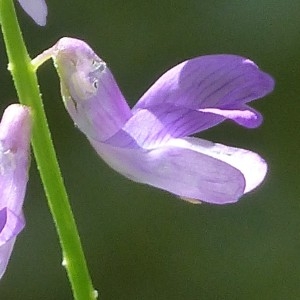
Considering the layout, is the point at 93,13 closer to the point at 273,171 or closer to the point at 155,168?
the point at 273,171

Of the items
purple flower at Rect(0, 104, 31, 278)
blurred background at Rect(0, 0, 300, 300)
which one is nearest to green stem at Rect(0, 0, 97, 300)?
purple flower at Rect(0, 104, 31, 278)

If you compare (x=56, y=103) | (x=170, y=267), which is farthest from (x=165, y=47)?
(x=170, y=267)

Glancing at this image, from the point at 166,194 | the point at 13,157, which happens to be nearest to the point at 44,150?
the point at 13,157

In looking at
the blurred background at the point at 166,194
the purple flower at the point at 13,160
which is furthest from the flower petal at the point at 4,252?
the blurred background at the point at 166,194

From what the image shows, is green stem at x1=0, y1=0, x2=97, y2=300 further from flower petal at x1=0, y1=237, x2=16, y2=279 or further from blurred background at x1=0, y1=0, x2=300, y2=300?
blurred background at x1=0, y1=0, x2=300, y2=300

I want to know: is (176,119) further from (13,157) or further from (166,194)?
(166,194)

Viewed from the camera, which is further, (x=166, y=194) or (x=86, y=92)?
(x=166, y=194)
